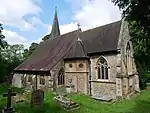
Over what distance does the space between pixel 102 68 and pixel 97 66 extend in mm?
732

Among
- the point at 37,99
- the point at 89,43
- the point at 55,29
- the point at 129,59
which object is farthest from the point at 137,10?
the point at 55,29

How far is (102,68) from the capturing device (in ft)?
71.0

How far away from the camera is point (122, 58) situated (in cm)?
2039

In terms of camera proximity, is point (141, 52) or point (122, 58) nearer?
point (122, 58)

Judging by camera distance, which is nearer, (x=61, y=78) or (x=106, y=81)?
(x=106, y=81)

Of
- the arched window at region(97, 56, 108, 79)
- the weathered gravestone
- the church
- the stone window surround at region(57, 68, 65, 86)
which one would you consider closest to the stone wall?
the church

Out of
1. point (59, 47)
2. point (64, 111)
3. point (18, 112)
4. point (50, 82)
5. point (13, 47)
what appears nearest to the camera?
point (18, 112)

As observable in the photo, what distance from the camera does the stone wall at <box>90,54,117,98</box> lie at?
20.2m

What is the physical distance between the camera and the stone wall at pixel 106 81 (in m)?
20.2

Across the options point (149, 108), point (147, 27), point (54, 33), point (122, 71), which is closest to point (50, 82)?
point (122, 71)

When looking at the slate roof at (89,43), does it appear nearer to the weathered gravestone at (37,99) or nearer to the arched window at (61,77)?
the arched window at (61,77)

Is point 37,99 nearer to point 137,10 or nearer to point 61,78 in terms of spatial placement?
point 61,78

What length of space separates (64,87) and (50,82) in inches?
77.7

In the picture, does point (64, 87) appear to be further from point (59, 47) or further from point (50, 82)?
point (59, 47)
